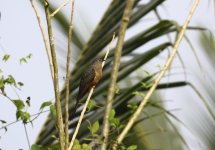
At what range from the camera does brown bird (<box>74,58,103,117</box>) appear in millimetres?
3334

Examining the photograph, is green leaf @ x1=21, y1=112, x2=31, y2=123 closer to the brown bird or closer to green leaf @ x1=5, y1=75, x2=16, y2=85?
green leaf @ x1=5, y1=75, x2=16, y2=85

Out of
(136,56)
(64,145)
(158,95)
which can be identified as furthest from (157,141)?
(64,145)

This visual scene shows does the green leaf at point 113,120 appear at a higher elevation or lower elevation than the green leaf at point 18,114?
lower

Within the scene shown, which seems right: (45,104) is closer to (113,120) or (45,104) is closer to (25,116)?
(25,116)

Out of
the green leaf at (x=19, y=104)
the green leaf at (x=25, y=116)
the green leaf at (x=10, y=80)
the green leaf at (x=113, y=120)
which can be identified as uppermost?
the green leaf at (x=10, y=80)

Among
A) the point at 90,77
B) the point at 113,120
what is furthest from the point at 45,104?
the point at 90,77

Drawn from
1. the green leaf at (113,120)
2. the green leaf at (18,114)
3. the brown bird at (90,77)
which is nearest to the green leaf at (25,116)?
the green leaf at (18,114)

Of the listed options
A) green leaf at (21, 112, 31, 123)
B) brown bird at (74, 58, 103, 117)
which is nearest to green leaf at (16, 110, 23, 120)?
green leaf at (21, 112, 31, 123)

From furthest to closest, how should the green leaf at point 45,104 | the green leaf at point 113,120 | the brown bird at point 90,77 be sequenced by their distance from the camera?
the brown bird at point 90,77, the green leaf at point 45,104, the green leaf at point 113,120

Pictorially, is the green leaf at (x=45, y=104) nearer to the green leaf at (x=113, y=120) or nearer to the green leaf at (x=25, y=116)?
the green leaf at (x=25, y=116)

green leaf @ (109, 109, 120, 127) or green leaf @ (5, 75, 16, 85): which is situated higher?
green leaf @ (5, 75, 16, 85)

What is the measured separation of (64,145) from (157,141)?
5.52 ft

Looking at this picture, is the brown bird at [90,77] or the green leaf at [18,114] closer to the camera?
the green leaf at [18,114]

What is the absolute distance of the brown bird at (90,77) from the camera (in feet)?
10.9
